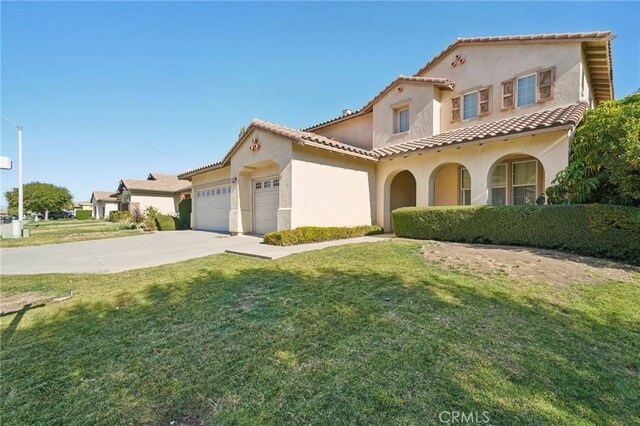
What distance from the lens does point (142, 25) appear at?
1023cm

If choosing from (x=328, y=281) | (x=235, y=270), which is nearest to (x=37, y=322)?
(x=235, y=270)

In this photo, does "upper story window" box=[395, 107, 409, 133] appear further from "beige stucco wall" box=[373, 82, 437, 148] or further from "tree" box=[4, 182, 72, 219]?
"tree" box=[4, 182, 72, 219]

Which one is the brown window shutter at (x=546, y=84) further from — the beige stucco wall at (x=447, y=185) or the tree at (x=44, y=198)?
the tree at (x=44, y=198)

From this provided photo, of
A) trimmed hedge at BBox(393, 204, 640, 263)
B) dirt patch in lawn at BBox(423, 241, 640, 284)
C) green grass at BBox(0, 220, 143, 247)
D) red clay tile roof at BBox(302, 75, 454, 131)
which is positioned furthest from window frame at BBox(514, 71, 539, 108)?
green grass at BBox(0, 220, 143, 247)

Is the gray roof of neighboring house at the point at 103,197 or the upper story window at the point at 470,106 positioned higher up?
the upper story window at the point at 470,106

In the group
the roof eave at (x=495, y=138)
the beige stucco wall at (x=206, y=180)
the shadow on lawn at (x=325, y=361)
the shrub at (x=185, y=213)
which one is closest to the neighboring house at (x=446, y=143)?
the roof eave at (x=495, y=138)

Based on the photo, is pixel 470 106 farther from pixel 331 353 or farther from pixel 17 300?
pixel 17 300

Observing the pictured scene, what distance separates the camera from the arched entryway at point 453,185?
14117 millimetres

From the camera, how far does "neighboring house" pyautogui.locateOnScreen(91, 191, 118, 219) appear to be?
155 feet

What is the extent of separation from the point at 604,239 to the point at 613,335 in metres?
5.31

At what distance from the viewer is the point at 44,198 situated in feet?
179

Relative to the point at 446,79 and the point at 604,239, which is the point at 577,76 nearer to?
the point at 446,79
